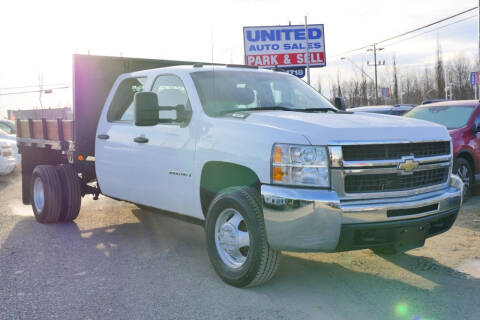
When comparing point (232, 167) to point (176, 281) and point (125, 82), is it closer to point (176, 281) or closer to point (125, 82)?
point (176, 281)

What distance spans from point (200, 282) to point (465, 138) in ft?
19.8

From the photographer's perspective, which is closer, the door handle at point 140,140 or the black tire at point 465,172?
the door handle at point 140,140

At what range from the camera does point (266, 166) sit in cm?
440

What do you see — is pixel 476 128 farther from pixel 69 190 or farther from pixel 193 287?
pixel 69 190

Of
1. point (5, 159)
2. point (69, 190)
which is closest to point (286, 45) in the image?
point (5, 159)

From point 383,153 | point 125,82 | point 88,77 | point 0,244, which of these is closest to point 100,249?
point 0,244

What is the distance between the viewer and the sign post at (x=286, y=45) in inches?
1029

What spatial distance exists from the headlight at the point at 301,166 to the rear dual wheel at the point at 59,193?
168 inches

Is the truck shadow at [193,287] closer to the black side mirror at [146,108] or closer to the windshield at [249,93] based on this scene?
the black side mirror at [146,108]

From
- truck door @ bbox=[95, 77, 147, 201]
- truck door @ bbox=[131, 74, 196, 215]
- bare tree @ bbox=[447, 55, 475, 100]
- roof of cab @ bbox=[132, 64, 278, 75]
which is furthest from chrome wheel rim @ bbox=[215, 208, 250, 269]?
bare tree @ bbox=[447, 55, 475, 100]

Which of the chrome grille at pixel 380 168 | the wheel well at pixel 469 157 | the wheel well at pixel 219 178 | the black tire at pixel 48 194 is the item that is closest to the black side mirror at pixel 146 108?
the wheel well at pixel 219 178

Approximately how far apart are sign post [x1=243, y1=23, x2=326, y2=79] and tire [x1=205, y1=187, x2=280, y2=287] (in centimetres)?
2163

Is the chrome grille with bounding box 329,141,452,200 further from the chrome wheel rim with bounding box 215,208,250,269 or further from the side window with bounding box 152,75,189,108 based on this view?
the side window with bounding box 152,75,189,108

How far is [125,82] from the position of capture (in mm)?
6883
